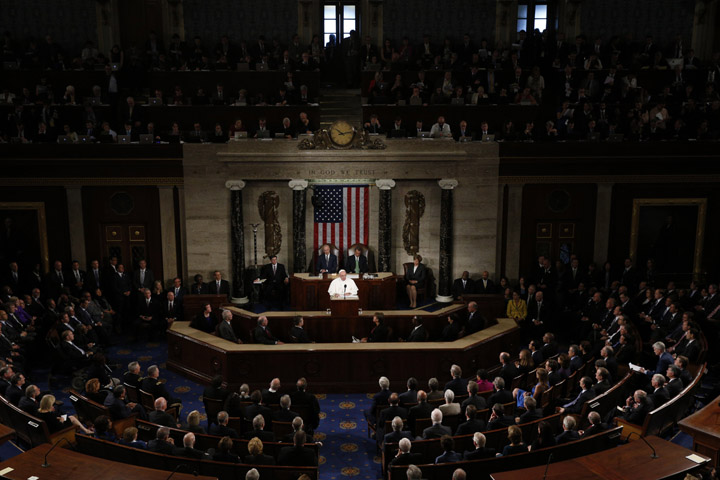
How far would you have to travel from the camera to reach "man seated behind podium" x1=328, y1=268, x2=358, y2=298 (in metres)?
14.7

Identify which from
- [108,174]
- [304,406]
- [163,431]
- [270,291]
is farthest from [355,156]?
[163,431]

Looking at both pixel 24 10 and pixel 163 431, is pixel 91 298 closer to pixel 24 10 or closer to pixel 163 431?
pixel 163 431

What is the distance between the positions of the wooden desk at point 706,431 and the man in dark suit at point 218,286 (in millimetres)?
10475

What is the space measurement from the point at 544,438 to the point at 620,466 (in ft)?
3.29

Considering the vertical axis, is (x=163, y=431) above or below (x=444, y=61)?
below

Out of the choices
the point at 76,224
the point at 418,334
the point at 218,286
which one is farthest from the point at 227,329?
the point at 76,224

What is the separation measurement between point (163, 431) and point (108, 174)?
33.3 feet

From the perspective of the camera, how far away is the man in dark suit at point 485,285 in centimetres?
1727

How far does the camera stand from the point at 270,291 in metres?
17.6

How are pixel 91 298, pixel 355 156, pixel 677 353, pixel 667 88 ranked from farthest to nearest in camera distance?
1. pixel 667 88
2. pixel 355 156
3. pixel 91 298
4. pixel 677 353

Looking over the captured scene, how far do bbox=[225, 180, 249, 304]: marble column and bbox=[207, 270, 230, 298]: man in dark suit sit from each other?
1.94 ft

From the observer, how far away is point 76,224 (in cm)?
1780

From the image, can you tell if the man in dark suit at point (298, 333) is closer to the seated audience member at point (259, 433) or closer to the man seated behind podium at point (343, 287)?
the man seated behind podium at point (343, 287)

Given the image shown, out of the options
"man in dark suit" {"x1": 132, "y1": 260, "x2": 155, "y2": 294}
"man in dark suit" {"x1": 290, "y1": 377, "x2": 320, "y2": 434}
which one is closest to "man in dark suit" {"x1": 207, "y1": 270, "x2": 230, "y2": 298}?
"man in dark suit" {"x1": 132, "y1": 260, "x2": 155, "y2": 294}
